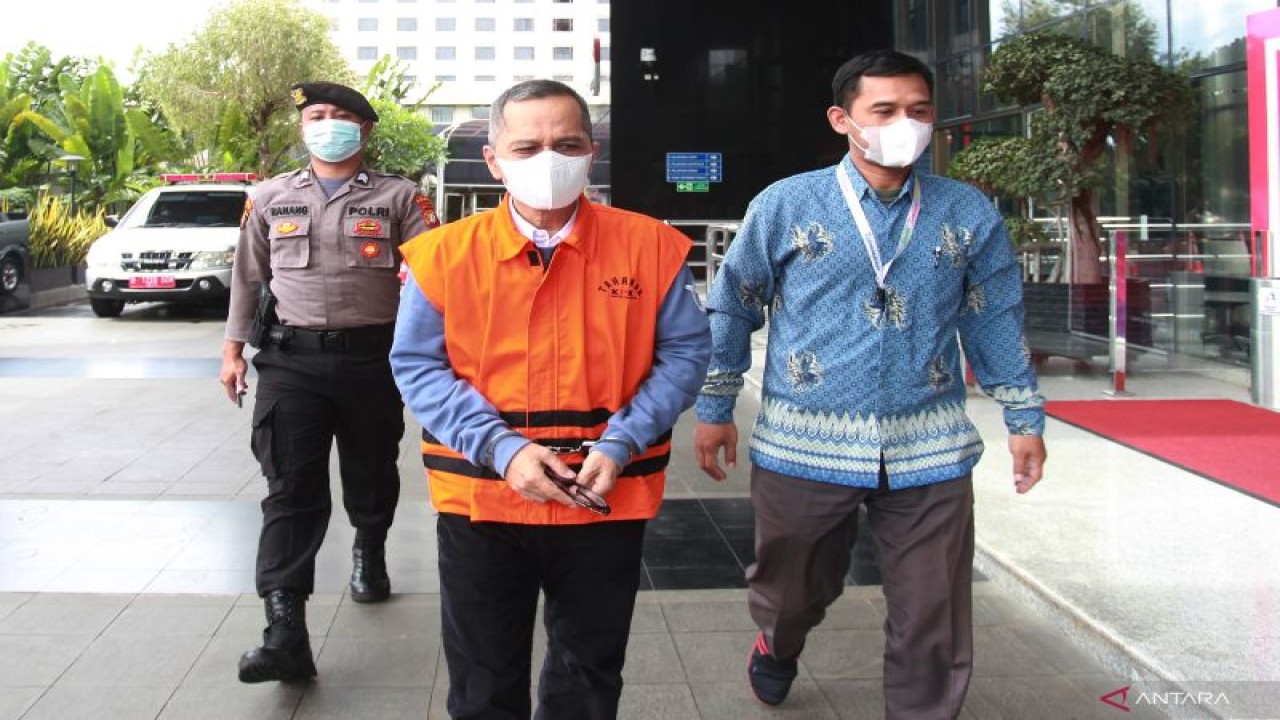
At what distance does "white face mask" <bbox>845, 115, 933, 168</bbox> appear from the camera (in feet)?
10.2

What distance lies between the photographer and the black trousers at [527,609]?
2.66 metres

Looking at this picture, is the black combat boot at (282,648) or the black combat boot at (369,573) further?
the black combat boot at (369,573)

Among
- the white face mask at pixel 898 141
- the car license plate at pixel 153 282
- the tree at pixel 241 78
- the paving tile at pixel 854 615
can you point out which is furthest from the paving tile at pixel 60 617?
the tree at pixel 241 78

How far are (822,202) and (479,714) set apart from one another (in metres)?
1.52

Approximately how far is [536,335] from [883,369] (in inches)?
37.9

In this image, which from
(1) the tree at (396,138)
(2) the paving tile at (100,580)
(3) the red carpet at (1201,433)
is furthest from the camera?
(1) the tree at (396,138)

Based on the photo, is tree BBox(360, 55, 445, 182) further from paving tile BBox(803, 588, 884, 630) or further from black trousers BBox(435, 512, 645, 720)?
black trousers BBox(435, 512, 645, 720)

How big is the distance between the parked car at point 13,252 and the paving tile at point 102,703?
16043mm

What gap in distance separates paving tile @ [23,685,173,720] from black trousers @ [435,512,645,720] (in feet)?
4.46

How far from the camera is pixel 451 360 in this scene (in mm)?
2660

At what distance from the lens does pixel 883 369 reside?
10.1ft

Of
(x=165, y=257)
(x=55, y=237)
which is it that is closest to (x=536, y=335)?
(x=165, y=257)

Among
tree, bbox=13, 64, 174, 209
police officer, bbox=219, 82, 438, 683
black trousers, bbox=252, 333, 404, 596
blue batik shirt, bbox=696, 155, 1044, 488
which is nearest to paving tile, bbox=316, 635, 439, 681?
police officer, bbox=219, 82, 438, 683

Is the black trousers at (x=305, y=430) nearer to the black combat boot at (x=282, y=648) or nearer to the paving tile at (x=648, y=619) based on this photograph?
the black combat boot at (x=282, y=648)
